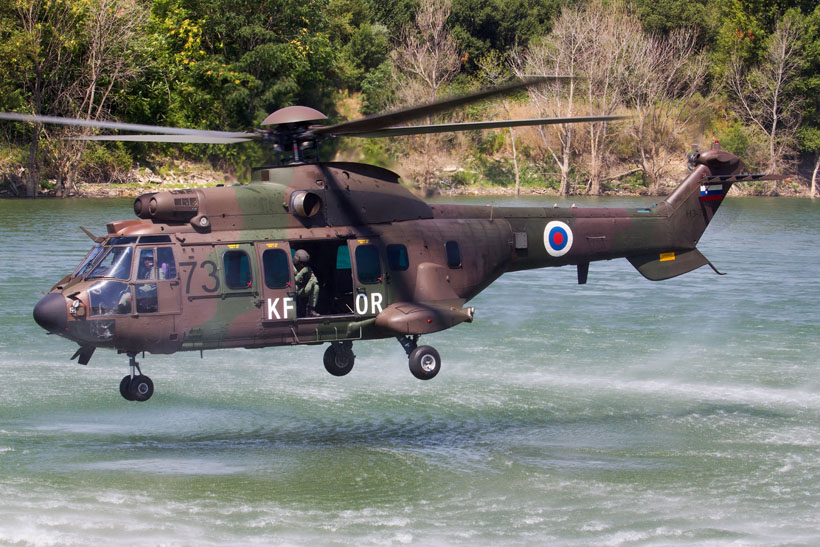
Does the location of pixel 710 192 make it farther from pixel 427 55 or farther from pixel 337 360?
pixel 427 55

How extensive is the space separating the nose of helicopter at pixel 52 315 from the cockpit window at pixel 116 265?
1.78 feet

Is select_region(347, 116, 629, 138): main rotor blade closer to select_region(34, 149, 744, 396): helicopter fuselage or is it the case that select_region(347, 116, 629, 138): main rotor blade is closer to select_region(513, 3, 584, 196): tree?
select_region(34, 149, 744, 396): helicopter fuselage

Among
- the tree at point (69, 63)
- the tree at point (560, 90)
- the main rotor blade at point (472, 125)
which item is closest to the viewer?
the main rotor blade at point (472, 125)

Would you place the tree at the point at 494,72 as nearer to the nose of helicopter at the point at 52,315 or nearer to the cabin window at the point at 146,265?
the cabin window at the point at 146,265

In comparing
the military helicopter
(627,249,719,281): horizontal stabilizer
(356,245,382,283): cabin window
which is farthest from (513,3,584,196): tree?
(356,245,382,283): cabin window

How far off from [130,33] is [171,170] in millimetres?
7462

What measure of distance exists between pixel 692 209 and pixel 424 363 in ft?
19.0

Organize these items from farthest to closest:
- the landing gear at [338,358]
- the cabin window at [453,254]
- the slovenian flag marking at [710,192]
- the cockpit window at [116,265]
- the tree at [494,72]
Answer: the tree at [494,72]
the slovenian flag marking at [710,192]
the landing gear at [338,358]
the cabin window at [453,254]
the cockpit window at [116,265]

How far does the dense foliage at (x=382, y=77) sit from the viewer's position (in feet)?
181

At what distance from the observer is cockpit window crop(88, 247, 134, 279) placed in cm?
1206

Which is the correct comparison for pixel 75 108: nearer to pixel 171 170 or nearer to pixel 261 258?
pixel 171 170

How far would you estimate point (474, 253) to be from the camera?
14562 millimetres

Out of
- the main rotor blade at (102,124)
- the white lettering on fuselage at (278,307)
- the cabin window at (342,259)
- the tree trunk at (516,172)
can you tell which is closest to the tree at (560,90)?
the tree trunk at (516,172)

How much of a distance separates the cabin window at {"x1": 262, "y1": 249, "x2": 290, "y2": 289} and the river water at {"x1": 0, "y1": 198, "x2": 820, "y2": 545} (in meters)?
2.53
